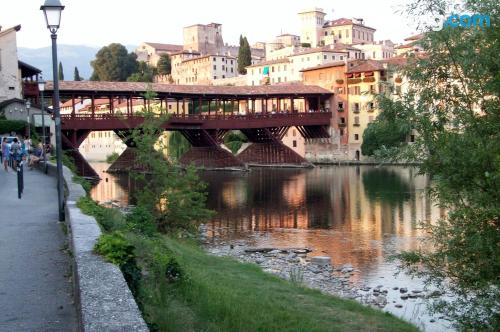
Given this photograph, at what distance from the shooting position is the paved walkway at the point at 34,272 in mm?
5000

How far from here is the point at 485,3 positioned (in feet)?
21.8

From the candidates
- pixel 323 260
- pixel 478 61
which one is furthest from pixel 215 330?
pixel 323 260

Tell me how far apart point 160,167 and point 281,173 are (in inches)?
1244

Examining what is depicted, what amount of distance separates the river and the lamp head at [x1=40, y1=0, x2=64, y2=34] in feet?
19.5

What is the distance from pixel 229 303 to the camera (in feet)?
28.4

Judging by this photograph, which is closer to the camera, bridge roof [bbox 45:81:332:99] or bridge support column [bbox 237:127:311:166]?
bridge roof [bbox 45:81:332:99]

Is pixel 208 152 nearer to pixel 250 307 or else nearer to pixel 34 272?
pixel 250 307

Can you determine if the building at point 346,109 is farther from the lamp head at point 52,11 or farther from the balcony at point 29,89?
the lamp head at point 52,11

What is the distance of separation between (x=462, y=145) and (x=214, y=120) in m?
44.5

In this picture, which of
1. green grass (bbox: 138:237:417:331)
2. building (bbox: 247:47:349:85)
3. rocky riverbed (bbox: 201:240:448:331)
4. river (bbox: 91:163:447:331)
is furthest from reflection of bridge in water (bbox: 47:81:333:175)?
green grass (bbox: 138:237:417:331)

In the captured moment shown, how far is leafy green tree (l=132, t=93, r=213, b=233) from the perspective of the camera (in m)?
16.8

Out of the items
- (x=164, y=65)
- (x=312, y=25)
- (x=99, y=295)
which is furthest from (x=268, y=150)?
(x=312, y=25)

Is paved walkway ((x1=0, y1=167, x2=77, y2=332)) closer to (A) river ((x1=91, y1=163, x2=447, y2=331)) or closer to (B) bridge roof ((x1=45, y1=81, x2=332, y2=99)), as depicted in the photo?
(A) river ((x1=91, y1=163, x2=447, y2=331))

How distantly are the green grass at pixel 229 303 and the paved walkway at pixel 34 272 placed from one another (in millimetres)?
676
